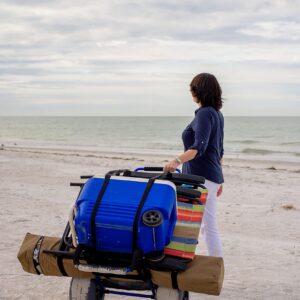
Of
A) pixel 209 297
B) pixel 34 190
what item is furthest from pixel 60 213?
pixel 209 297

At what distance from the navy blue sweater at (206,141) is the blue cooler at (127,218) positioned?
1103 mm

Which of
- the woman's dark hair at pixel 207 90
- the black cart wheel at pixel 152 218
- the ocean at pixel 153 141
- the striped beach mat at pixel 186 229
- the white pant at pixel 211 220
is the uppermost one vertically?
the woman's dark hair at pixel 207 90

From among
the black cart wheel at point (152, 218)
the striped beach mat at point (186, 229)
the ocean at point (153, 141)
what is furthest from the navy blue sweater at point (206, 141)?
the ocean at point (153, 141)

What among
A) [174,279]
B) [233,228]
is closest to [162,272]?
[174,279]

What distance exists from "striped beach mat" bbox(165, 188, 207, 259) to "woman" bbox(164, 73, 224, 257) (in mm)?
828

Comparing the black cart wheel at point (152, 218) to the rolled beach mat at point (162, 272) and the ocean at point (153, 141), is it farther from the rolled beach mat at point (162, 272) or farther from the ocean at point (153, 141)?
the ocean at point (153, 141)

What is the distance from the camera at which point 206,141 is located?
12.4ft

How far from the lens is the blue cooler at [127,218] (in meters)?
2.58

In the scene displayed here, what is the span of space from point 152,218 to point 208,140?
4.69 ft

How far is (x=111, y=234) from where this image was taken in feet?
8.61

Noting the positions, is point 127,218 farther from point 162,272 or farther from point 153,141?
point 153,141

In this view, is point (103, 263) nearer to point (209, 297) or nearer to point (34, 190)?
point (209, 297)

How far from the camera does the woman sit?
3820mm

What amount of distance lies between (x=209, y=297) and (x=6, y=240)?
2.83m
